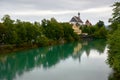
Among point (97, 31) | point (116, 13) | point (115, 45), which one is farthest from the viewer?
point (97, 31)

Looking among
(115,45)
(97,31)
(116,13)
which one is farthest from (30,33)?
(97,31)

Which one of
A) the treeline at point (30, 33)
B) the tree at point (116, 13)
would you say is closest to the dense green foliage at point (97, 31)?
the treeline at point (30, 33)

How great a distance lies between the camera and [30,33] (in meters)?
47.8

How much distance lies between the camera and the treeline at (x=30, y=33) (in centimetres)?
4164

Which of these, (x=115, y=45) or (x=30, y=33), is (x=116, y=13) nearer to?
(x=115, y=45)

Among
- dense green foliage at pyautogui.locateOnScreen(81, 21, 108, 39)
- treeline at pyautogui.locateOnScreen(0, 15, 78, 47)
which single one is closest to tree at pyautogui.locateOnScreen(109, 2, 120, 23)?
treeline at pyautogui.locateOnScreen(0, 15, 78, 47)

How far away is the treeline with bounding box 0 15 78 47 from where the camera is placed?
137 ft

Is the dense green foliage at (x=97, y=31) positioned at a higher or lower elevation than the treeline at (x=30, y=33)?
lower

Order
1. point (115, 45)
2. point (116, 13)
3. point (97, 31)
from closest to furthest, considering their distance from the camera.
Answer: point (115, 45)
point (116, 13)
point (97, 31)

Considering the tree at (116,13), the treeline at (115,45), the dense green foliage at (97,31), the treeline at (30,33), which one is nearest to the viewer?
the treeline at (115,45)

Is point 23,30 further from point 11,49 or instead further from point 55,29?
point 55,29

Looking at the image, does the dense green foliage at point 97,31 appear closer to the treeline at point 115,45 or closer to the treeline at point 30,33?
the treeline at point 30,33

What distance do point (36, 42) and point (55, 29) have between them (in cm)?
1133

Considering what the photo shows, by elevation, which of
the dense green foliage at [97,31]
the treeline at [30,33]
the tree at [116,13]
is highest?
the tree at [116,13]
